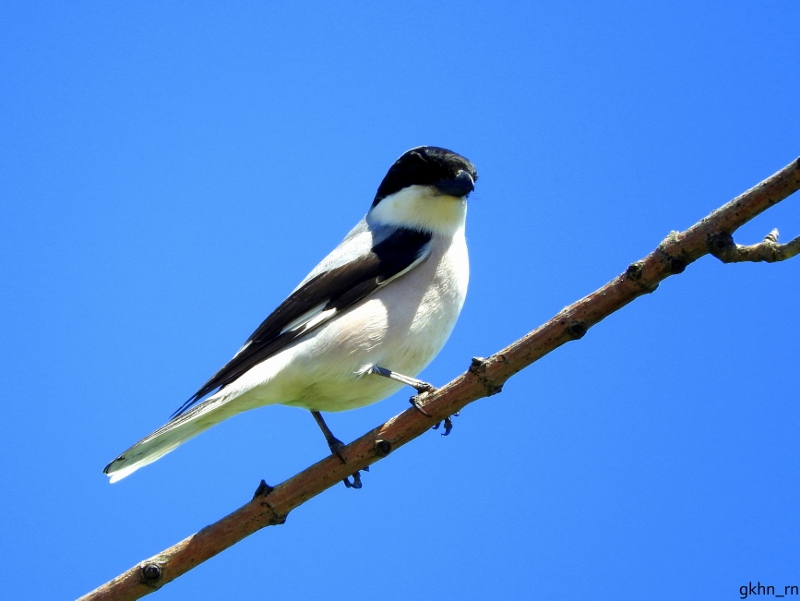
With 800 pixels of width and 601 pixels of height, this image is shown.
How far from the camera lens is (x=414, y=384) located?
16.7 ft

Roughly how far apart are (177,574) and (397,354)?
182 cm

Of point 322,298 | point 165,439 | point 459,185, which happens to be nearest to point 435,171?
Answer: point 459,185

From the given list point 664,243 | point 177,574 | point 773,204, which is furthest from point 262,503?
point 773,204

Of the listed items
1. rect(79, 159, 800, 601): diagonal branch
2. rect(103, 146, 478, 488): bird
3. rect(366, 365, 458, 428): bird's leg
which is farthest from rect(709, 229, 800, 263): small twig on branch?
rect(103, 146, 478, 488): bird

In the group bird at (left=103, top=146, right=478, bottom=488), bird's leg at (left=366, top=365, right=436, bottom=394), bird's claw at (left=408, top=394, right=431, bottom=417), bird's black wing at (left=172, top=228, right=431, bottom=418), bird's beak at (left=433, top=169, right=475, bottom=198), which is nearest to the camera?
bird's claw at (left=408, top=394, right=431, bottom=417)

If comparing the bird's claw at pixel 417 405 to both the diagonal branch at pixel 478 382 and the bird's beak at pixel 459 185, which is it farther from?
the bird's beak at pixel 459 185

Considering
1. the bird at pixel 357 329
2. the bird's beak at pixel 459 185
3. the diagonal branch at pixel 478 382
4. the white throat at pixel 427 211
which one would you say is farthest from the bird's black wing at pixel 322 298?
the diagonal branch at pixel 478 382

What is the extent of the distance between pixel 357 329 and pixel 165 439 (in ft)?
4.24

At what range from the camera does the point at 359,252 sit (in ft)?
19.8

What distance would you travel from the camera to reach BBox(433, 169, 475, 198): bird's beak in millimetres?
6125

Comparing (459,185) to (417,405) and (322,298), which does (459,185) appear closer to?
(322,298)

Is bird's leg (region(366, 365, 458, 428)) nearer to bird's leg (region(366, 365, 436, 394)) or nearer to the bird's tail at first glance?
bird's leg (region(366, 365, 436, 394))

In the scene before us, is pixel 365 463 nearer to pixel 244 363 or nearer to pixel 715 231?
pixel 244 363

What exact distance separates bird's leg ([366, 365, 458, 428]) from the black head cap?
1.48 metres
